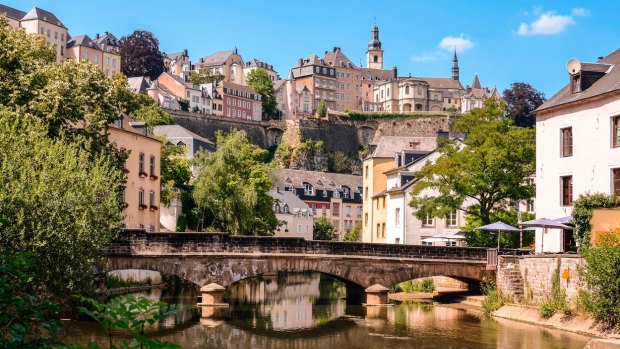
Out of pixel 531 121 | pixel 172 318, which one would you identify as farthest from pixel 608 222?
pixel 531 121

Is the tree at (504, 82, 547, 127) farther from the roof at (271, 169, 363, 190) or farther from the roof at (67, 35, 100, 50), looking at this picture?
the roof at (67, 35, 100, 50)

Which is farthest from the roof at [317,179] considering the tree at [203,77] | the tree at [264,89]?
the tree at [203,77]

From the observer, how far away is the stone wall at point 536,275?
32781mm

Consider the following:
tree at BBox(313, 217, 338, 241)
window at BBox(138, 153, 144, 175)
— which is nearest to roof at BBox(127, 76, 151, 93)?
tree at BBox(313, 217, 338, 241)

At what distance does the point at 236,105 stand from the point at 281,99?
61.5 ft

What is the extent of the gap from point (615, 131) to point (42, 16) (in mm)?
111628

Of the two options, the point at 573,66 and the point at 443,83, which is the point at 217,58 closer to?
the point at 443,83

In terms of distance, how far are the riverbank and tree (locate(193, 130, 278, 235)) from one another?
23.9 meters

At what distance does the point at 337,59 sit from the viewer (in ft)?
607

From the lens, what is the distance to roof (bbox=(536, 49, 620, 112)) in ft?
121

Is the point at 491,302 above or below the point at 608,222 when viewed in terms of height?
below

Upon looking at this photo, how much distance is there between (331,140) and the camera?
144 m

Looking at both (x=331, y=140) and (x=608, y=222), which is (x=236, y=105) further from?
(x=608, y=222)

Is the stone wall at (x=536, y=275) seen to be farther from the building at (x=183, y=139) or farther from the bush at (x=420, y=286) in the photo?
the building at (x=183, y=139)
